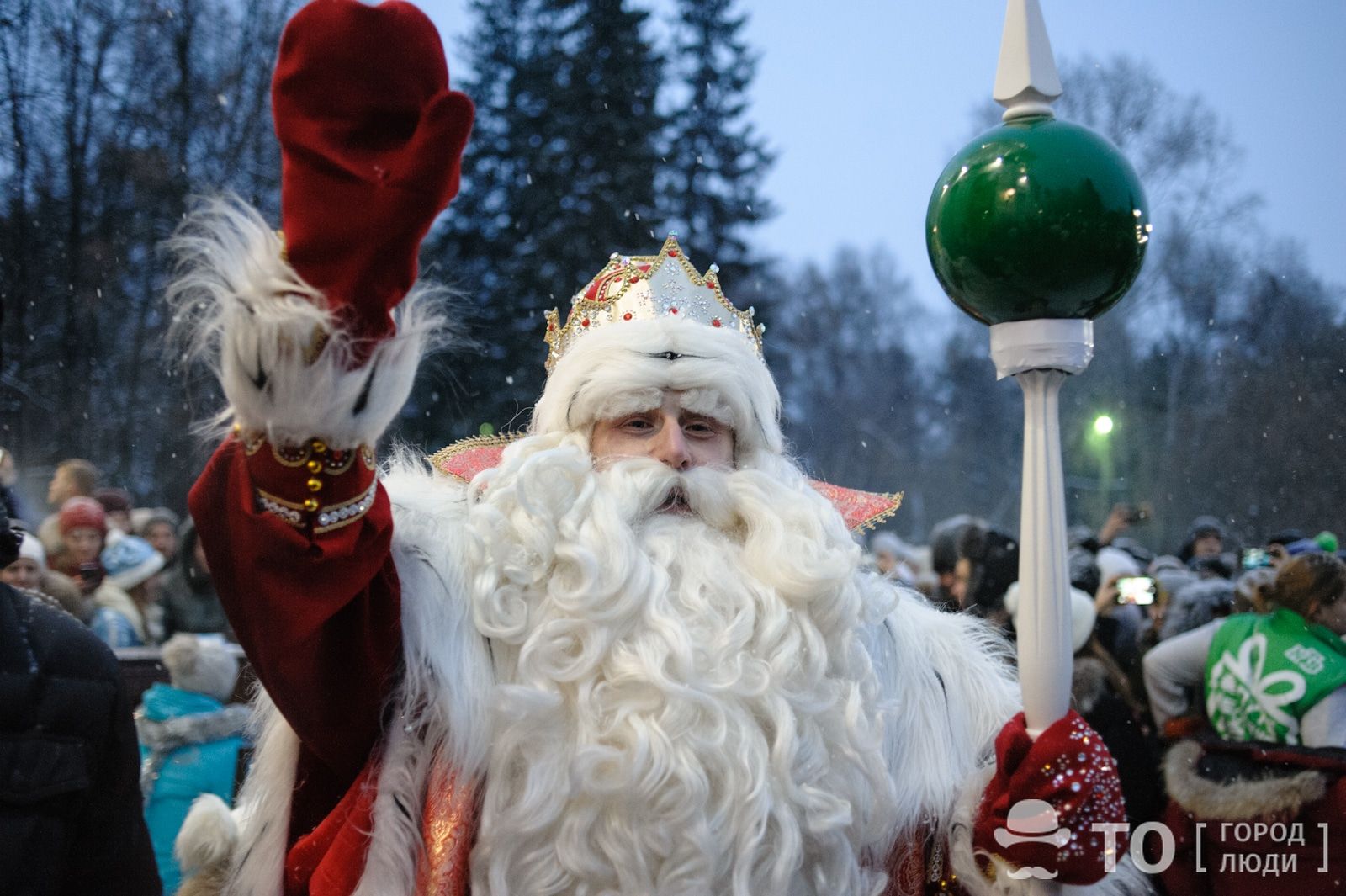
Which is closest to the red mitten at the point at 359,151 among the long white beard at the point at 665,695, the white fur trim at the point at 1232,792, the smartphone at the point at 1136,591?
the long white beard at the point at 665,695

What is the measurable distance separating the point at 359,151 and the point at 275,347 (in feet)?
1.08

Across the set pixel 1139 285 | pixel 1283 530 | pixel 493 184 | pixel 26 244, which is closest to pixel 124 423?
pixel 26 244

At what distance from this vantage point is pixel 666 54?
12242 mm

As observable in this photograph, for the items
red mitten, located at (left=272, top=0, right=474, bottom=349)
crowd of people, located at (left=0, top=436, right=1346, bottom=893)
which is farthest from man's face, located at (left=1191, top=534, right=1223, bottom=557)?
red mitten, located at (left=272, top=0, right=474, bottom=349)

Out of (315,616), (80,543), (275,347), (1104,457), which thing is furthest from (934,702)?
(1104,457)

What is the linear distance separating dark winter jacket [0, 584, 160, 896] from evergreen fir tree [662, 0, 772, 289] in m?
10.1

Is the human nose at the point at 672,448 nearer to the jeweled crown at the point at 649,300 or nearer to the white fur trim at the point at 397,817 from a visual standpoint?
the jeweled crown at the point at 649,300

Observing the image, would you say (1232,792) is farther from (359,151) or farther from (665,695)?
(359,151)

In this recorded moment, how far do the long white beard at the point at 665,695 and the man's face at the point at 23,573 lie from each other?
2453 mm

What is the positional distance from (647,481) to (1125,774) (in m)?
2.93

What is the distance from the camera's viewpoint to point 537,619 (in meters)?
2.37

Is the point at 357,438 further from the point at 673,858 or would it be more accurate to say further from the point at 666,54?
the point at 666,54

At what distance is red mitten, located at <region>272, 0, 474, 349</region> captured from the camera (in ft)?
6.05

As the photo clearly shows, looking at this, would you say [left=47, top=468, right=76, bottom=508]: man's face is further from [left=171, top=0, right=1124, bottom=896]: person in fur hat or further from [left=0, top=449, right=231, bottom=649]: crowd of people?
[left=171, top=0, right=1124, bottom=896]: person in fur hat
